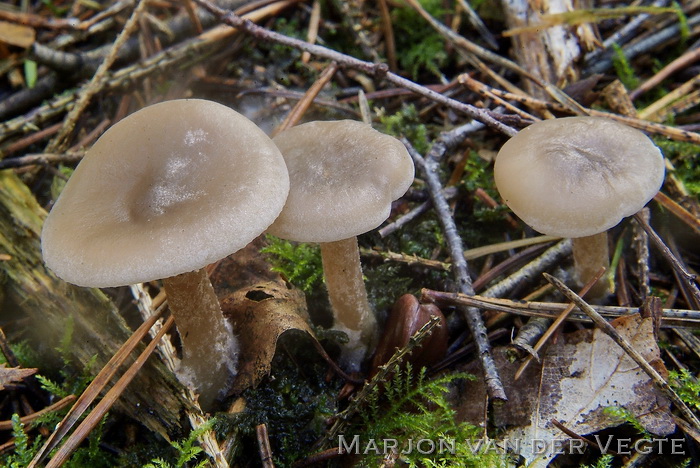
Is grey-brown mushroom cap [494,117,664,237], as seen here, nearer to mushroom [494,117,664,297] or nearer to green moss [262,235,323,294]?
Answer: mushroom [494,117,664,297]

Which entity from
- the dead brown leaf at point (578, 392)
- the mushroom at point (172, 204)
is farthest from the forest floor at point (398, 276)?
the mushroom at point (172, 204)

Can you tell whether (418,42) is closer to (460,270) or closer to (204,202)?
(460,270)

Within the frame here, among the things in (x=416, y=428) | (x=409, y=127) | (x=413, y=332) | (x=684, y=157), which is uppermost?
(x=409, y=127)

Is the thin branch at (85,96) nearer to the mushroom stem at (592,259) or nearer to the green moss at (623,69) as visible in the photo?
the mushroom stem at (592,259)

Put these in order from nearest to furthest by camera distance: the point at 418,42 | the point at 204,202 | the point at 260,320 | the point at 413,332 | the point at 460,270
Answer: the point at 204,202 < the point at 413,332 < the point at 260,320 < the point at 460,270 < the point at 418,42

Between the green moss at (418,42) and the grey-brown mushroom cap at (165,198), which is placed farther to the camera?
the green moss at (418,42)

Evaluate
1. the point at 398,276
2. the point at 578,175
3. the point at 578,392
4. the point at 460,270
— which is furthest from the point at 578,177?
the point at 398,276

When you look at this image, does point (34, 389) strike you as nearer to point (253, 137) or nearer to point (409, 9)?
point (253, 137)
